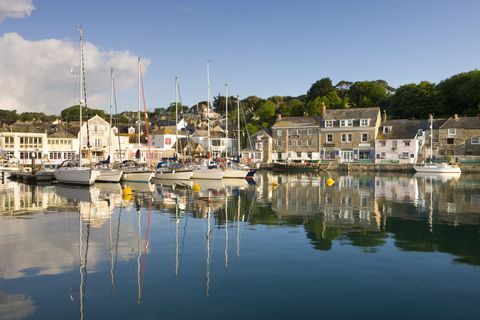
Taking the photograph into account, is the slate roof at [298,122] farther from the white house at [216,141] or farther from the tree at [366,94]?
the tree at [366,94]

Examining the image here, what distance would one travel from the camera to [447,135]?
7256 cm

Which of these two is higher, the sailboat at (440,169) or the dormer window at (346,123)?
the dormer window at (346,123)

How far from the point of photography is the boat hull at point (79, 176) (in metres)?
40.6

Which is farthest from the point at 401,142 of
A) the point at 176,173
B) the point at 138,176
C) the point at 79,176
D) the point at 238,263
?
the point at 238,263

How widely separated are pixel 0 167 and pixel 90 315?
59.3 m

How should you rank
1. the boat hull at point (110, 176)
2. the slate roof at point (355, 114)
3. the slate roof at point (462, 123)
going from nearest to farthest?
the boat hull at point (110, 176) < the slate roof at point (462, 123) < the slate roof at point (355, 114)

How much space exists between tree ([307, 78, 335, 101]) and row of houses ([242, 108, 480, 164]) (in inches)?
1123

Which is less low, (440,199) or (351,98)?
(351,98)

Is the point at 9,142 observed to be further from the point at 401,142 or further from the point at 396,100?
the point at 396,100

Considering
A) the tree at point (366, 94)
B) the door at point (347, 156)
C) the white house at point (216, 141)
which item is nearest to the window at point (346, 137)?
the door at point (347, 156)

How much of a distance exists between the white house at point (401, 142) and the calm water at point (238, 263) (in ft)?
171

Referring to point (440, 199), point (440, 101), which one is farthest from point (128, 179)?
point (440, 101)

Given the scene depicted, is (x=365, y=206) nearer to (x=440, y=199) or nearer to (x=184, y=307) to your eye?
(x=440, y=199)

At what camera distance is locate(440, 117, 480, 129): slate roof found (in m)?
71.6
